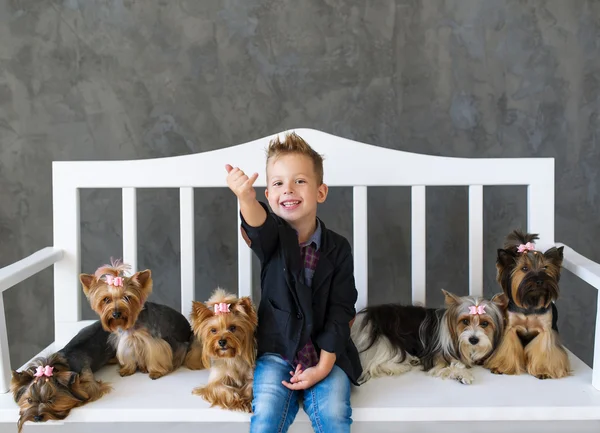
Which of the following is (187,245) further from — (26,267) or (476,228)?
(476,228)

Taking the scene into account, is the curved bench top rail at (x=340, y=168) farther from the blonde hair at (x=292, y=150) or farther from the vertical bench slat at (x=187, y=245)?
the blonde hair at (x=292, y=150)

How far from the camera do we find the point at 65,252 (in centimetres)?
215

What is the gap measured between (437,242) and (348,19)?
0.93 metres

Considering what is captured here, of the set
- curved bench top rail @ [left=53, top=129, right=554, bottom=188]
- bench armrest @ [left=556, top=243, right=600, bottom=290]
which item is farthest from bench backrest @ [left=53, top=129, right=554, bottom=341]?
bench armrest @ [left=556, top=243, right=600, bottom=290]

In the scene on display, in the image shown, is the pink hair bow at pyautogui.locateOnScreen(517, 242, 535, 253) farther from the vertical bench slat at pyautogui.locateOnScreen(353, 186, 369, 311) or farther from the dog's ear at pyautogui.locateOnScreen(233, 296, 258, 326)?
the dog's ear at pyautogui.locateOnScreen(233, 296, 258, 326)

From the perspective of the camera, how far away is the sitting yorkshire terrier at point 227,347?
1.67 metres

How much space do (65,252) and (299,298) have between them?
90 centimetres

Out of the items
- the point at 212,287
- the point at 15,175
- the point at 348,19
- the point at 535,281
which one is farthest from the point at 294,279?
the point at 15,175

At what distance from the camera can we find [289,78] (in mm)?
2449

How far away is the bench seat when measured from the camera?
1626mm

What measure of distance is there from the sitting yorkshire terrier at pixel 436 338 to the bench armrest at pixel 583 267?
0.81 feet

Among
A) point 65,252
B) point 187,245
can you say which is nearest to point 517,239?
point 187,245

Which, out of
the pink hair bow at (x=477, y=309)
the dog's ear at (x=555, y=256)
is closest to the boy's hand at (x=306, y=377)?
the pink hair bow at (x=477, y=309)

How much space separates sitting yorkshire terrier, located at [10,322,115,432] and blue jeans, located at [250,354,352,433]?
43cm
